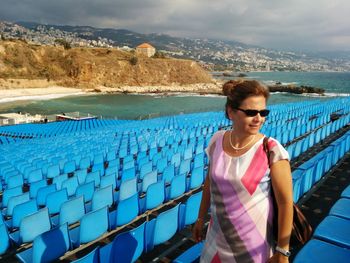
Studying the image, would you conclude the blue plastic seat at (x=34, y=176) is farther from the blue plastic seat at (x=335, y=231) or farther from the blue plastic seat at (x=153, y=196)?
the blue plastic seat at (x=335, y=231)

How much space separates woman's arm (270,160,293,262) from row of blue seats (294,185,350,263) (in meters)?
0.63

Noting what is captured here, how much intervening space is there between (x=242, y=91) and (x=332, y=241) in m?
1.63

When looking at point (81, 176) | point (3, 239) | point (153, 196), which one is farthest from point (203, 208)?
point (81, 176)

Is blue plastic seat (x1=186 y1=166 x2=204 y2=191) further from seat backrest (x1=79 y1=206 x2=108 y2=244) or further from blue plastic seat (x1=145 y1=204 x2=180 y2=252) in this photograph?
seat backrest (x1=79 y1=206 x2=108 y2=244)

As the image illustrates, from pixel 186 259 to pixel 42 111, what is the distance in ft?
160

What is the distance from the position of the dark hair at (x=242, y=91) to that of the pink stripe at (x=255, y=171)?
32 centimetres

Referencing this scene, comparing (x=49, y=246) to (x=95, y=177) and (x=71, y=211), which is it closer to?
(x=71, y=211)

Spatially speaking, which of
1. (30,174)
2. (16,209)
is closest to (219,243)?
(16,209)

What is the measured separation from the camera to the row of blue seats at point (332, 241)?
2.30m

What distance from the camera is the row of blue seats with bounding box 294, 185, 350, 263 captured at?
7.54 feet

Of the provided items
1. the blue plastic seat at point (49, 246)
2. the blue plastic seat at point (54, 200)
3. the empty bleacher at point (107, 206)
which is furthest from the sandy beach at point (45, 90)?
the blue plastic seat at point (49, 246)

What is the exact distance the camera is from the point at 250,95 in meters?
1.91

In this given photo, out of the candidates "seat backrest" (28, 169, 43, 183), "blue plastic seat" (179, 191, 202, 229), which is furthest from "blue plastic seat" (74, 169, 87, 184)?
"blue plastic seat" (179, 191, 202, 229)

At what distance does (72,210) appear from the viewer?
434 cm
